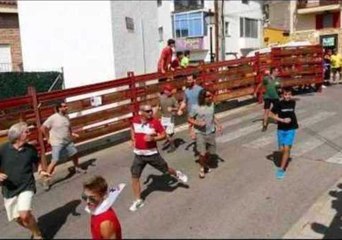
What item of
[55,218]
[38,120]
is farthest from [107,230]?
[38,120]

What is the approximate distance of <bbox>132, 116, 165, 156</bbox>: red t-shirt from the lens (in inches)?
288

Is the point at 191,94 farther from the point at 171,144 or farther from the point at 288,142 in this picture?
the point at 288,142

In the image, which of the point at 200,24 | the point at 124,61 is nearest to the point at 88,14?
the point at 124,61

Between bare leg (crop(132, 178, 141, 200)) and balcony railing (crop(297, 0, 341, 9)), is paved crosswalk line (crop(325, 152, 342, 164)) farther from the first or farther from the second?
balcony railing (crop(297, 0, 341, 9))

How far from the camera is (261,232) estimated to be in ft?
20.2

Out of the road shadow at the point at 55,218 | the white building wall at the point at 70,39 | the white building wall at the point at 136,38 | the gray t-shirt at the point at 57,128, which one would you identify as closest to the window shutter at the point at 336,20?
the white building wall at the point at 136,38

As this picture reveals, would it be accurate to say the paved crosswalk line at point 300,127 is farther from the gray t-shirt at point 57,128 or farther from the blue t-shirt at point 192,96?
the gray t-shirt at point 57,128

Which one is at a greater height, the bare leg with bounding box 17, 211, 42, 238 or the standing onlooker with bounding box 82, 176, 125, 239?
the standing onlooker with bounding box 82, 176, 125, 239

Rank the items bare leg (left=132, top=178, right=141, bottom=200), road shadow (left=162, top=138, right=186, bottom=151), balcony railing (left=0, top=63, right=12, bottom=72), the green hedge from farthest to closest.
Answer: balcony railing (left=0, top=63, right=12, bottom=72) < the green hedge < road shadow (left=162, top=138, right=186, bottom=151) < bare leg (left=132, top=178, right=141, bottom=200)

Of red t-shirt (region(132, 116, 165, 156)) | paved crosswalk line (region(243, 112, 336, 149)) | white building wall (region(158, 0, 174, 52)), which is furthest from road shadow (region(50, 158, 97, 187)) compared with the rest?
white building wall (region(158, 0, 174, 52))

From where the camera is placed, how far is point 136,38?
18516 millimetres

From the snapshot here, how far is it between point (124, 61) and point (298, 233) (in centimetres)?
1292

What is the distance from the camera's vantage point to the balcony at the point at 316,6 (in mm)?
46356

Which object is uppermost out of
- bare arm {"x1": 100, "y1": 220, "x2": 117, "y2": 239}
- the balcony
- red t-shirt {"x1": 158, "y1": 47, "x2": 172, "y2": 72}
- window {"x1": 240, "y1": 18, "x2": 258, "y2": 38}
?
the balcony
